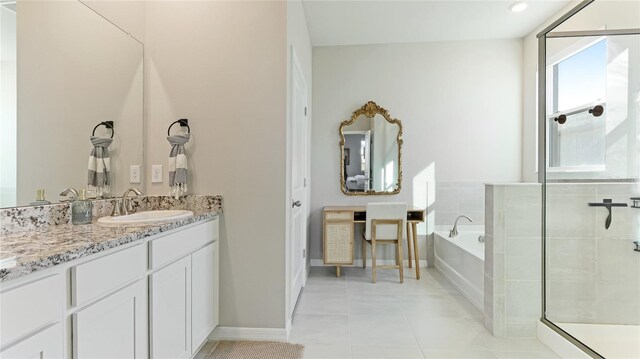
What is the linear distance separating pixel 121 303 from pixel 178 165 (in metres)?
1.00

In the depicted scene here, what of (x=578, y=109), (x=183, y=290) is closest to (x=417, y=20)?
(x=578, y=109)

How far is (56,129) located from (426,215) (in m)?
3.57

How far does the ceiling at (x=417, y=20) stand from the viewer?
3021 millimetres

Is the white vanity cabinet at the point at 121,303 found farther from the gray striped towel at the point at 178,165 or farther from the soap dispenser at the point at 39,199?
the soap dispenser at the point at 39,199

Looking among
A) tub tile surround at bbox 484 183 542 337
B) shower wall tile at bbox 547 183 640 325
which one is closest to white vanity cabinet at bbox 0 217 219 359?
tub tile surround at bbox 484 183 542 337

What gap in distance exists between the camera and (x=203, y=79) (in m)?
2.05

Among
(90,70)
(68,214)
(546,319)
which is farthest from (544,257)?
(90,70)

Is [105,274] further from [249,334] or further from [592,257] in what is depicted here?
[592,257]

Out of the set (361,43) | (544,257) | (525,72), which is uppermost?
(361,43)

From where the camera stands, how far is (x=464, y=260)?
9.62ft

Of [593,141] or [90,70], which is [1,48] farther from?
[593,141]

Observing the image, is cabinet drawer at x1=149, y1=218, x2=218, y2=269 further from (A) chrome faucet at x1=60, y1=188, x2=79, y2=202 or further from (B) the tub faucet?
(A) chrome faucet at x1=60, y1=188, x2=79, y2=202

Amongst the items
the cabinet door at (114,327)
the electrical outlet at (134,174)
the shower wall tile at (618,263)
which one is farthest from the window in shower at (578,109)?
the electrical outlet at (134,174)

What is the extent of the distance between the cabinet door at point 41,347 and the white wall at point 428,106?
306 cm
